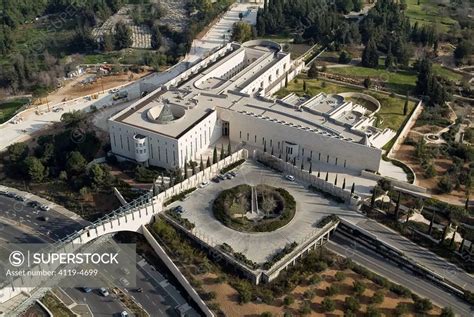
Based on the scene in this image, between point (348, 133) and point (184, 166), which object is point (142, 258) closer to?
point (184, 166)

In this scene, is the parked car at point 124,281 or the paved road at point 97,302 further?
the parked car at point 124,281

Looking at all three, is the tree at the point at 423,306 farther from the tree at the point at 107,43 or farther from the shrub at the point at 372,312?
the tree at the point at 107,43

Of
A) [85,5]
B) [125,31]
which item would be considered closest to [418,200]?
[125,31]

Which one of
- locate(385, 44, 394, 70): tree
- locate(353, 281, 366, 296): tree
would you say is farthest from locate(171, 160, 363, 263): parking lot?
locate(385, 44, 394, 70): tree

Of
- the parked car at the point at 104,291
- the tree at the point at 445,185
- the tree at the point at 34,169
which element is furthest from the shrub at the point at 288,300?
the tree at the point at 34,169

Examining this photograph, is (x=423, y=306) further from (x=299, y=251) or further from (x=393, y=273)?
(x=299, y=251)

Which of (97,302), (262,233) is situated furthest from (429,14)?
(97,302)

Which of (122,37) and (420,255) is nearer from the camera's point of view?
(420,255)
